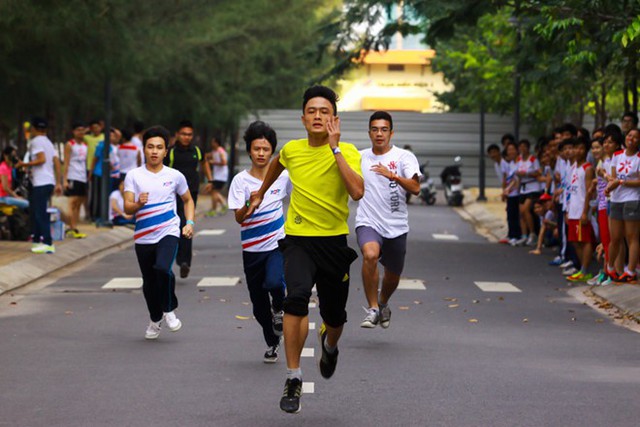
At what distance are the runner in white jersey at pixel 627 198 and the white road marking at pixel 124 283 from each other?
533 centimetres

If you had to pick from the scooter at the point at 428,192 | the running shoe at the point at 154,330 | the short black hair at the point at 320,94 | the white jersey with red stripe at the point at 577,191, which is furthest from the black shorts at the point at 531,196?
the scooter at the point at 428,192

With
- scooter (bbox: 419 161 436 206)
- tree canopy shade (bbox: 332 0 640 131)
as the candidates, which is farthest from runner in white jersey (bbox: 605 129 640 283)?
scooter (bbox: 419 161 436 206)

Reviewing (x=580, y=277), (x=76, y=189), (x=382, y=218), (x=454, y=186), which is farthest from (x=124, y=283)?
(x=454, y=186)

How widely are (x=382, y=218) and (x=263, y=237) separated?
6.83 ft

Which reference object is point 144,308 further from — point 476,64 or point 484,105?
point 484,105

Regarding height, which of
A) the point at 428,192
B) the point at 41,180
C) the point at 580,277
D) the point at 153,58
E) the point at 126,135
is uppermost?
the point at 153,58

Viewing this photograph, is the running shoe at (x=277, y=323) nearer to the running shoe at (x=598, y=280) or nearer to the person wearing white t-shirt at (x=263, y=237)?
the person wearing white t-shirt at (x=263, y=237)

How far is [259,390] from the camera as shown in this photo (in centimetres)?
948

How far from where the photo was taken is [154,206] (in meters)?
12.4

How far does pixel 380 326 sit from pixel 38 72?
1038cm

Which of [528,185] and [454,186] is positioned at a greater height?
[528,185]

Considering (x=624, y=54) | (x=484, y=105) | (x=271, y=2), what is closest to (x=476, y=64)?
(x=271, y=2)

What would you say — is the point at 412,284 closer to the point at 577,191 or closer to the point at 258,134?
the point at 577,191

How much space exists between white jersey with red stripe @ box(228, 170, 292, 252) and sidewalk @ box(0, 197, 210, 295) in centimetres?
588
